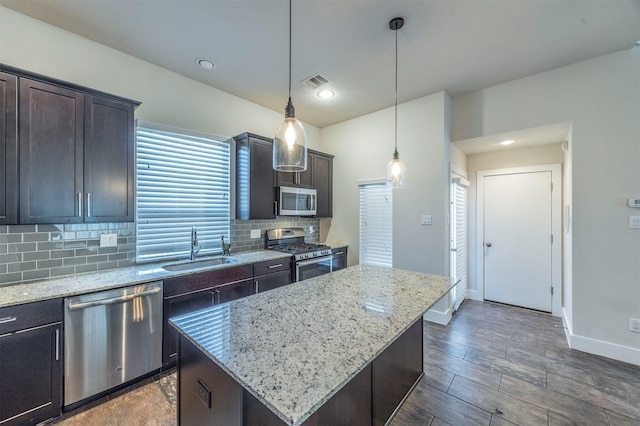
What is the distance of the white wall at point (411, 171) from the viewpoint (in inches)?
132

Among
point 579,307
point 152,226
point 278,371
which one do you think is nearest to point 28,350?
point 152,226

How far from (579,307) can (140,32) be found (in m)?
5.10

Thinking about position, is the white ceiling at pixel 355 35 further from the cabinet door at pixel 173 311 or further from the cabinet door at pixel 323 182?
the cabinet door at pixel 173 311

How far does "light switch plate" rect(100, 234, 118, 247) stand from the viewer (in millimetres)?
2416

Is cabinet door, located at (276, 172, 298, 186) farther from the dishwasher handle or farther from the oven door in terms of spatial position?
the dishwasher handle

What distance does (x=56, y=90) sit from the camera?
1985mm

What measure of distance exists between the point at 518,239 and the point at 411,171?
211 cm

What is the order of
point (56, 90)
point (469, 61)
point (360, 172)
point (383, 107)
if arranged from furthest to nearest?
point (360, 172), point (383, 107), point (469, 61), point (56, 90)

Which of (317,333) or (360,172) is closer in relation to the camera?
(317,333)

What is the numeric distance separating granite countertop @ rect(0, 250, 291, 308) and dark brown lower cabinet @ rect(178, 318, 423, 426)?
1.08m

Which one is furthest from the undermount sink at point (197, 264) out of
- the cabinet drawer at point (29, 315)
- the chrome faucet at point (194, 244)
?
the cabinet drawer at point (29, 315)

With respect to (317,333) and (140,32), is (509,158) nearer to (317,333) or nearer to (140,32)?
(317,333)

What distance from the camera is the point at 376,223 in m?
4.09

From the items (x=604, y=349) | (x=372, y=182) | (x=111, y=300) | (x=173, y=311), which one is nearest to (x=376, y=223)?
(x=372, y=182)
